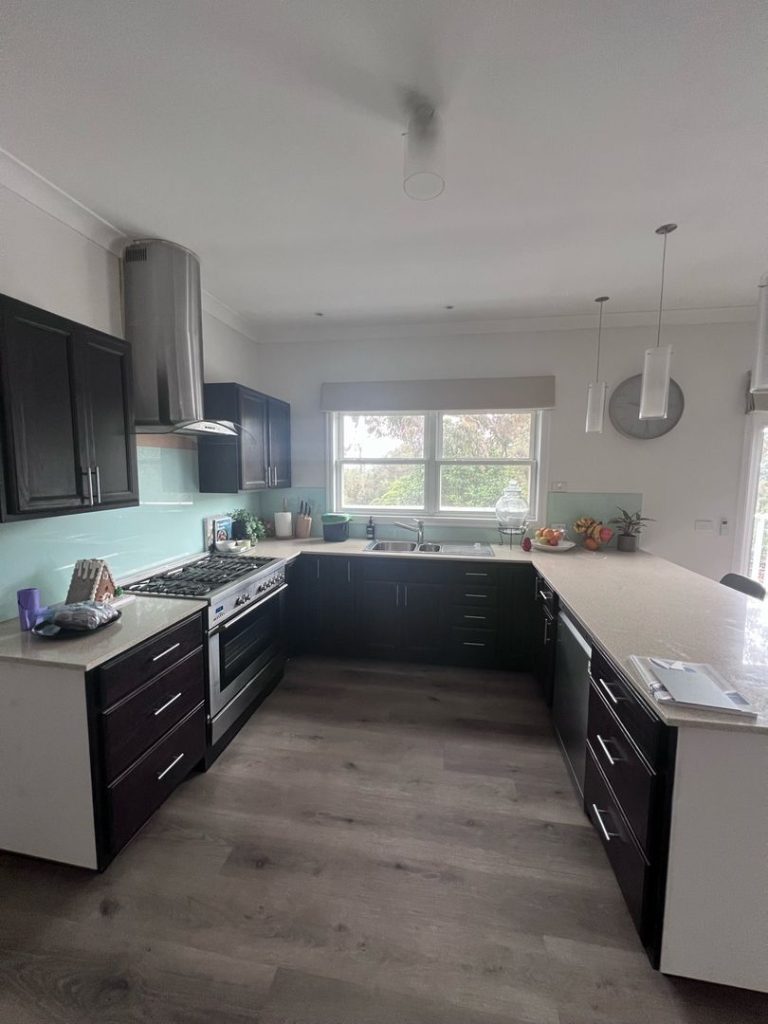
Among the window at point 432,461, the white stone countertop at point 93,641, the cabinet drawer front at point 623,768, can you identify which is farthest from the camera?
the window at point 432,461

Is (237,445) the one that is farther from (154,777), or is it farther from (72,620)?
(154,777)

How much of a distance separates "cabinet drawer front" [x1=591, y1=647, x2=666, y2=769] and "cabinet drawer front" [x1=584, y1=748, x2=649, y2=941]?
32 centimetres

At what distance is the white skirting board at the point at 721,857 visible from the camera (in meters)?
1.08

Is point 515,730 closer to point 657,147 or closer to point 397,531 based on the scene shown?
point 397,531

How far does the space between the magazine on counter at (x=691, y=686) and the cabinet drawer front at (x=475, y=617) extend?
5.33 ft

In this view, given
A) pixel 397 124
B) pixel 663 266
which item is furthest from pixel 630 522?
pixel 397 124

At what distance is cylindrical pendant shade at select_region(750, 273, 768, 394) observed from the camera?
146cm

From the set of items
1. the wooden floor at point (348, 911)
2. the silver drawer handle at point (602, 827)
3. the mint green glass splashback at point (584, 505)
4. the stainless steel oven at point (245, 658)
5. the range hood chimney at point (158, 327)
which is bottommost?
the wooden floor at point (348, 911)

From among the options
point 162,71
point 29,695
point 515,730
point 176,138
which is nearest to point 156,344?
point 176,138

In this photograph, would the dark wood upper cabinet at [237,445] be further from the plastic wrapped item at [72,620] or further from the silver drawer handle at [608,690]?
the silver drawer handle at [608,690]

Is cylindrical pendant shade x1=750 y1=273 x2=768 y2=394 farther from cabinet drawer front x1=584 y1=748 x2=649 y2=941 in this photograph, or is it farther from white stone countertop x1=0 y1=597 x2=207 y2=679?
white stone countertop x1=0 y1=597 x2=207 y2=679

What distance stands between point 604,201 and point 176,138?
1771 mm

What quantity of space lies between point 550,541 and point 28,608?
311 cm

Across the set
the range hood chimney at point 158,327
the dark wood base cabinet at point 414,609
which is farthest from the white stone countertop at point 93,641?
the dark wood base cabinet at point 414,609
